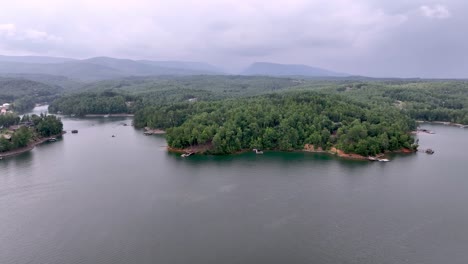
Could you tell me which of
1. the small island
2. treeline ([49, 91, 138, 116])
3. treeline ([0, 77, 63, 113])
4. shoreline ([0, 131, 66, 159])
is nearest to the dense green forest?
the small island

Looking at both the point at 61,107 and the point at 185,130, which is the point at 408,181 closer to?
the point at 185,130

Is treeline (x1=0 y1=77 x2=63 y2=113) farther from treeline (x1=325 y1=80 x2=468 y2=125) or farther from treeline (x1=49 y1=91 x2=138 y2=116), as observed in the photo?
treeline (x1=325 y1=80 x2=468 y2=125)

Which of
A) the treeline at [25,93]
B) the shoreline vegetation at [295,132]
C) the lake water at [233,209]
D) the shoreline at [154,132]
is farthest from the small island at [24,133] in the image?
the treeline at [25,93]

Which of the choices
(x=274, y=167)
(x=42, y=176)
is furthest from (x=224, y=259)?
(x=42, y=176)

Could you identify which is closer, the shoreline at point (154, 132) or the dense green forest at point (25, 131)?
the dense green forest at point (25, 131)

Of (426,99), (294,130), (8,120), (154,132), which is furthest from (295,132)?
(426,99)

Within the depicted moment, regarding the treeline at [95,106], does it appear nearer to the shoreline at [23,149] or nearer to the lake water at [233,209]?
the shoreline at [23,149]
